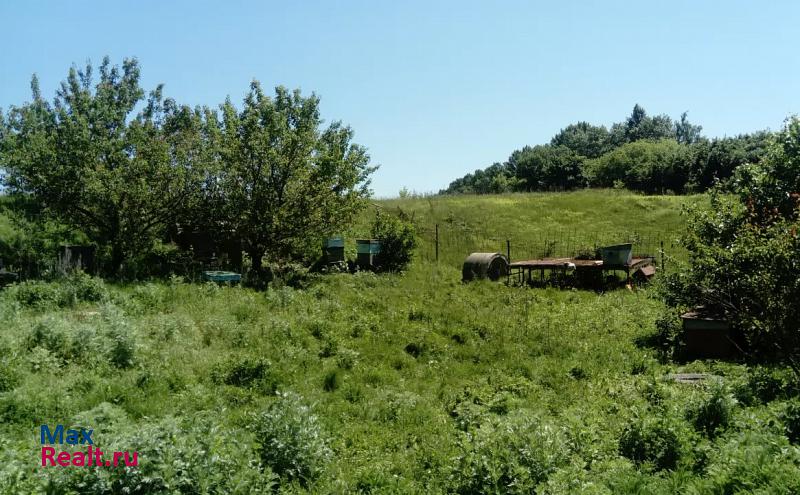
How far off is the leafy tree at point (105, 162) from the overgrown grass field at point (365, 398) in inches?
123

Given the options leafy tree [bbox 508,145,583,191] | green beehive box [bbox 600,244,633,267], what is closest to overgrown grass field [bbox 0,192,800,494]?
green beehive box [bbox 600,244,633,267]

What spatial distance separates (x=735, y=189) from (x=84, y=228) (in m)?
17.9

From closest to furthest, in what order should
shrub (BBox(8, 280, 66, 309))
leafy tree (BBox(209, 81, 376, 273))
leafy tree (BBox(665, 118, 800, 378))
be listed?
leafy tree (BBox(665, 118, 800, 378))
shrub (BBox(8, 280, 66, 309))
leafy tree (BBox(209, 81, 376, 273))

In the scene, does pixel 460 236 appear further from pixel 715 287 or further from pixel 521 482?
pixel 521 482

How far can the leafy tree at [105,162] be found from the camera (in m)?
15.2

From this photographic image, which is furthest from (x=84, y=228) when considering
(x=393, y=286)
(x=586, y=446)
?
(x=586, y=446)

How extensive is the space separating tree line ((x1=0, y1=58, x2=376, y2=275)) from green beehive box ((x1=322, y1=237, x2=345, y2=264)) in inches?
23.6

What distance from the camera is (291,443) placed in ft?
19.1

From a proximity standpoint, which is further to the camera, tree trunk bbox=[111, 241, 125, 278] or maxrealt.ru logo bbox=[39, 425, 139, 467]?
tree trunk bbox=[111, 241, 125, 278]

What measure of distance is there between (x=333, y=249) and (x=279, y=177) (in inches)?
138

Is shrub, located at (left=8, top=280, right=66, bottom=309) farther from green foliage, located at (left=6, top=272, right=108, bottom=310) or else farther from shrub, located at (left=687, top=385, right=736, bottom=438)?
shrub, located at (left=687, top=385, right=736, bottom=438)

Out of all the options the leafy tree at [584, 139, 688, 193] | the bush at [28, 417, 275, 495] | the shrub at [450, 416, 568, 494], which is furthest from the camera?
the leafy tree at [584, 139, 688, 193]

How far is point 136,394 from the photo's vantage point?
7.41 meters

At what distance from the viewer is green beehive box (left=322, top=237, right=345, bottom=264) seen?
20203 millimetres
